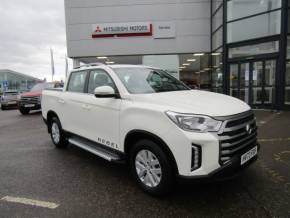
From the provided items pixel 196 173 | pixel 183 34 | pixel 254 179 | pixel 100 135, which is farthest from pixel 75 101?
pixel 183 34

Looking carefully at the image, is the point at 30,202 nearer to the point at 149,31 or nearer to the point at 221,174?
the point at 221,174

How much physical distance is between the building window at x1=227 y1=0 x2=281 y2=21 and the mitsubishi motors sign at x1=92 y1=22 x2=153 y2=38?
5.60 m

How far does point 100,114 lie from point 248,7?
1094 centimetres

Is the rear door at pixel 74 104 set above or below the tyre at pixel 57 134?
above

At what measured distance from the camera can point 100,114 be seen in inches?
155

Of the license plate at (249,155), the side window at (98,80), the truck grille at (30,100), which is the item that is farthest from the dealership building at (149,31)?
the license plate at (249,155)

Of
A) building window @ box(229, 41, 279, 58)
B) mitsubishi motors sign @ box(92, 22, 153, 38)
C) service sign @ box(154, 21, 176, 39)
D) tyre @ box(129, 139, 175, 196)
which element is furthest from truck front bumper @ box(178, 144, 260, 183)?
mitsubishi motors sign @ box(92, 22, 153, 38)

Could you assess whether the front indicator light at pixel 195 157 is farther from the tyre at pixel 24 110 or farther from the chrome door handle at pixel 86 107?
the tyre at pixel 24 110

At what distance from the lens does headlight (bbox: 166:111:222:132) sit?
2746mm

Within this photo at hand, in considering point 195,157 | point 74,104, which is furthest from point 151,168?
point 74,104

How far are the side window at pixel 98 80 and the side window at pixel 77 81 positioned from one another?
0.27 metres

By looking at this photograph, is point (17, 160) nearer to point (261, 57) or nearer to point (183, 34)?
point (261, 57)

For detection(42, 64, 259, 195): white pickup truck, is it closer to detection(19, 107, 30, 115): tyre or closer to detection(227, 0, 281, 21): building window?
detection(227, 0, 281, 21): building window

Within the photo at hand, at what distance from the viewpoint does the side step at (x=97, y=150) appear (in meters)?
3.71
